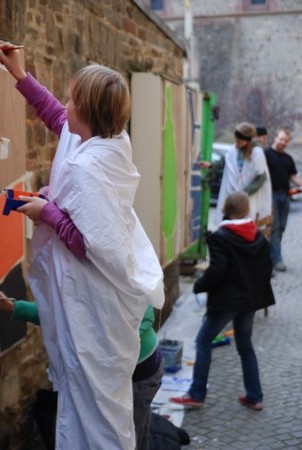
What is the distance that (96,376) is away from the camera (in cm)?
271

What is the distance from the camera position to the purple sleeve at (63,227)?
2602 mm

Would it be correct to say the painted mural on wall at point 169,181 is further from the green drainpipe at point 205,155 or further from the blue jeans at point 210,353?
the green drainpipe at point 205,155

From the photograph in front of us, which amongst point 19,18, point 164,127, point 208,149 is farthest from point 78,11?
point 208,149

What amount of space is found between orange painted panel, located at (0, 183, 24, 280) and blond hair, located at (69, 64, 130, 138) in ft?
3.34

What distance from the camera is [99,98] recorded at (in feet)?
8.71

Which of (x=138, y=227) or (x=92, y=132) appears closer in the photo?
(x=92, y=132)

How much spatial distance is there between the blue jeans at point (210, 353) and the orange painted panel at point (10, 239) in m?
1.78

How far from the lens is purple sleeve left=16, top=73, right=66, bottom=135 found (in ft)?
9.91

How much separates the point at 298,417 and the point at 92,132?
318 centimetres

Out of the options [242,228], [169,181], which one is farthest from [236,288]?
[169,181]

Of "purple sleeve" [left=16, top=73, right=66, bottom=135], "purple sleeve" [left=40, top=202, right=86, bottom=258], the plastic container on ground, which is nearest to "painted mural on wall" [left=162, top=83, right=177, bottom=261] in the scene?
the plastic container on ground

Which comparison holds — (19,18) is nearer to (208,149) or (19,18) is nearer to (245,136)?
(245,136)

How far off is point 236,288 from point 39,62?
1987 millimetres

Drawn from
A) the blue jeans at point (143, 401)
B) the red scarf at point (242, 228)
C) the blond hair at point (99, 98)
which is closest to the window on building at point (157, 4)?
the red scarf at point (242, 228)
